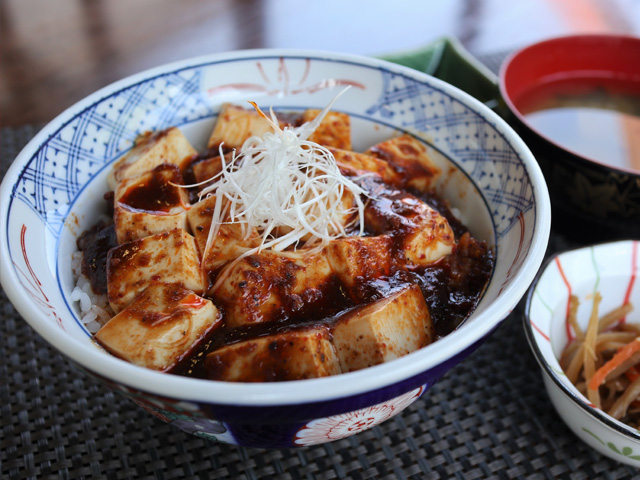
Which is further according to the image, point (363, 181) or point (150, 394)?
point (363, 181)

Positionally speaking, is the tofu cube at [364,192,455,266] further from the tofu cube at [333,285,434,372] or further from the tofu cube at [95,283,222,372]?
the tofu cube at [95,283,222,372]

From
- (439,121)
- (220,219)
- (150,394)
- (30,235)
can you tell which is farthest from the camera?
(439,121)

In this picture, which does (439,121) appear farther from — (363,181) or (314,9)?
(314,9)

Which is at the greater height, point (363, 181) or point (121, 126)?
point (121, 126)

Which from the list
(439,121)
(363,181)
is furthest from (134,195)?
(439,121)

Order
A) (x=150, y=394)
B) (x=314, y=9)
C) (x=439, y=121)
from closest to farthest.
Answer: (x=150, y=394) → (x=439, y=121) → (x=314, y=9)

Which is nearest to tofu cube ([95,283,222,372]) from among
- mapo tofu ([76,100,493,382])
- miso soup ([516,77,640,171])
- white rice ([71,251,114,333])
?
mapo tofu ([76,100,493,382])
